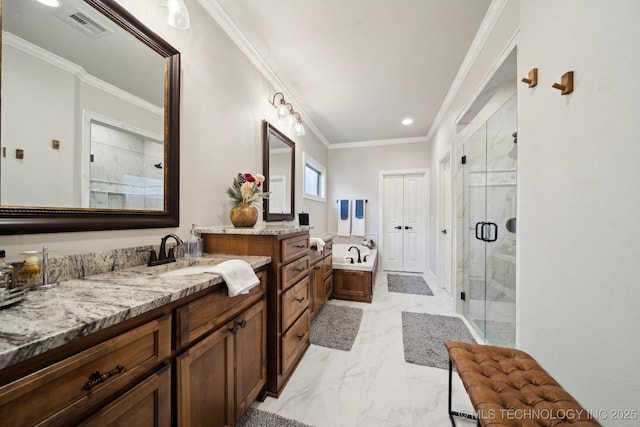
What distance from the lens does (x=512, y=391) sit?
956mm

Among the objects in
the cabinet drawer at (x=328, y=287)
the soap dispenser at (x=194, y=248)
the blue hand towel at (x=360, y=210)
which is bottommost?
the cabinet drawer at (x=328, y=287)

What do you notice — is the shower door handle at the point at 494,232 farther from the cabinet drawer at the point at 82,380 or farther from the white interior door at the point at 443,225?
the cabinet drawer at the point at 82,380

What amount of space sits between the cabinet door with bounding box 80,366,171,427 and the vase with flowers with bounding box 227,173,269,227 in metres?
1.01

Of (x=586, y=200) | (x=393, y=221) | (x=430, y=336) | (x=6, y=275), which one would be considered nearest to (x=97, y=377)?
(x=6, y=275)

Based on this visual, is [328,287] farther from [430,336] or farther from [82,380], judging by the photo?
[82,380]

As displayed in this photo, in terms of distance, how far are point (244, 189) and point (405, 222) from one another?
147 inches

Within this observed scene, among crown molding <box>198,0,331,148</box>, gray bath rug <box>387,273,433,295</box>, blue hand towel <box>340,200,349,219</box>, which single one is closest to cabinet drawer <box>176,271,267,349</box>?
crown molding <box>198,0,331,148</box>

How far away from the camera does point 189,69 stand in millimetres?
1503

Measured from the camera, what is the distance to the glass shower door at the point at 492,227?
1882 millimetres

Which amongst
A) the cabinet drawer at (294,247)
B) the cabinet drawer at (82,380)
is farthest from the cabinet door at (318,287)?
the cabinet drawer at (82,380)

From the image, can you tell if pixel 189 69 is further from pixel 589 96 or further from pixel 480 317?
pixel 480 317

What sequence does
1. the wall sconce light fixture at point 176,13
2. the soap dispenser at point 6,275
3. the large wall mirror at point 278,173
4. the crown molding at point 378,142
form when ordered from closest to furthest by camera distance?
the soap dispenser at point 6,275
the wall sconce light fixture at point 176,13
the large wall mirror at point 278,173
the crown molding at point 378,142

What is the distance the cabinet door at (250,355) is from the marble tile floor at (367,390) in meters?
0.22

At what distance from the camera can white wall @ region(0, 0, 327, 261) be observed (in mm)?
1217
